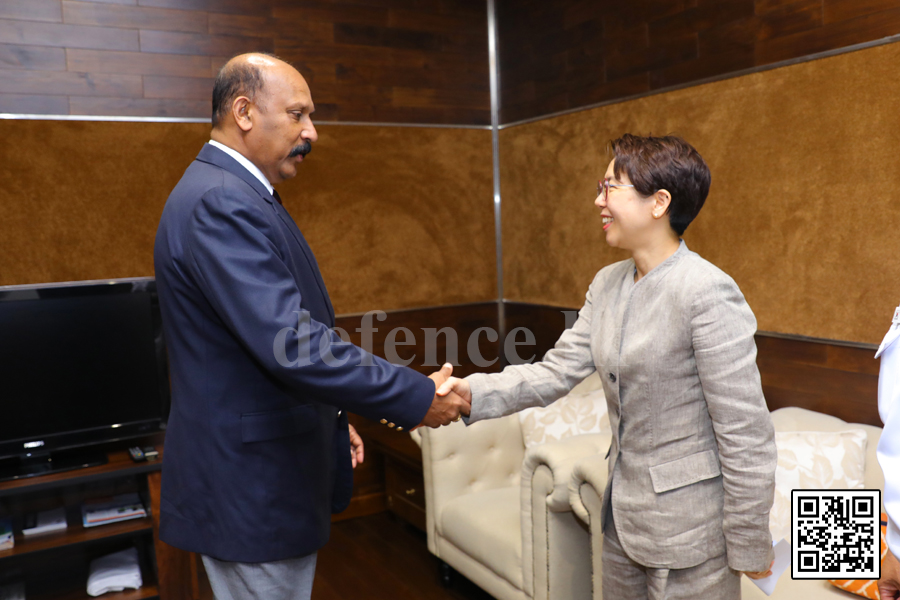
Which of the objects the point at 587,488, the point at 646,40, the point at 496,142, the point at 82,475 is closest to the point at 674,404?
the point at 587,488

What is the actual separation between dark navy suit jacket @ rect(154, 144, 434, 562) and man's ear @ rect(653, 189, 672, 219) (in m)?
0.72

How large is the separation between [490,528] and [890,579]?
161cm

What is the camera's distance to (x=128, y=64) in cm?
333

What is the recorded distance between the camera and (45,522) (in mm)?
2945

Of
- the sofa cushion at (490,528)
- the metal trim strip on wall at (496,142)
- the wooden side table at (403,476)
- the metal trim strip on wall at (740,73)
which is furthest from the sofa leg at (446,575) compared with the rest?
the metal trim strip on wall at (740,73)

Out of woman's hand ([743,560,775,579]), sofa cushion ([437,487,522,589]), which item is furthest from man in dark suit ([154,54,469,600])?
sofa cushion ([437,487,522,589])

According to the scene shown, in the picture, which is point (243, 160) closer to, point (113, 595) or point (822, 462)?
point (822, 462)

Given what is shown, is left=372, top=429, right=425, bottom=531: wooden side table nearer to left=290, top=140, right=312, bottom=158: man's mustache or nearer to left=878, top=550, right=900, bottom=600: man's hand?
left=290, top=140, right=312, bottom=158: man's mustache

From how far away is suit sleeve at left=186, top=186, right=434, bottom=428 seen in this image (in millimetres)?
1449

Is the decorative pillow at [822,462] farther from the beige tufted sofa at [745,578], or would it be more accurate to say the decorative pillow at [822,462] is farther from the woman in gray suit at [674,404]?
the woman in gray suit at [674,404]

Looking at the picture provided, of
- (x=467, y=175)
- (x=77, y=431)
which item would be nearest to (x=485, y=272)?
(x=467, y=175)

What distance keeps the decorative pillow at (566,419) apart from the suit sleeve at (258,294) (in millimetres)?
1487

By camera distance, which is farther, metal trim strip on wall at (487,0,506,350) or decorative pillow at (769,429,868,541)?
metal trim strip on wall at (487,0,506,350)

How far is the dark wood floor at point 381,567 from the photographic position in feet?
9.91
